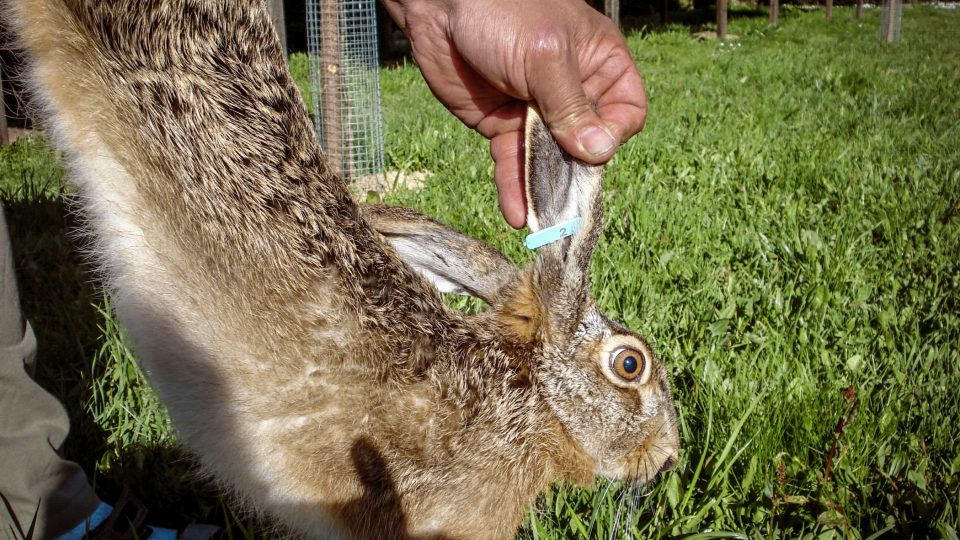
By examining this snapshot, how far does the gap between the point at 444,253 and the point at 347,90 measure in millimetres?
3300

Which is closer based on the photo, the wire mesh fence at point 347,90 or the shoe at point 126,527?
the shoe at point 126,527

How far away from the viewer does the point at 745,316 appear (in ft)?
11.6

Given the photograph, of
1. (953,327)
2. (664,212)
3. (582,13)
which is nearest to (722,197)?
(664,212)

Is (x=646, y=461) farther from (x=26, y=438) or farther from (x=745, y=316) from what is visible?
(x=26, y=438)

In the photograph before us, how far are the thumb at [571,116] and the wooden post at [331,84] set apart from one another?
3.20 meters

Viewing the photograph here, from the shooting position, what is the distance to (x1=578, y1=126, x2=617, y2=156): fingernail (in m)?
2.32

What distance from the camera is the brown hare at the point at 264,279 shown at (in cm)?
203

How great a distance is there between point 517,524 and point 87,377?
1.78m

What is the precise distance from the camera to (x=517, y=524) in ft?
7.89

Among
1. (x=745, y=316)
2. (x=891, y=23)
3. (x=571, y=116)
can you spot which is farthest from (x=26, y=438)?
(x=891, y=23)

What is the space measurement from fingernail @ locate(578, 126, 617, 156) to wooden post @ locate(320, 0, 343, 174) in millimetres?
3336

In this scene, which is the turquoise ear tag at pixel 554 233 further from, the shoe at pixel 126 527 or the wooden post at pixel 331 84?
the wooden post at pixel 331 84

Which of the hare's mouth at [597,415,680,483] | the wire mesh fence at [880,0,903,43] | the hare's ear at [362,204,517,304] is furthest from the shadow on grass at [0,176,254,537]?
the wire mesh fence at [880,0,903,43]

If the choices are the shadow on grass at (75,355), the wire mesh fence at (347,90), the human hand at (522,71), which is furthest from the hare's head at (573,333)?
the wire mesh fence at (347,90)
